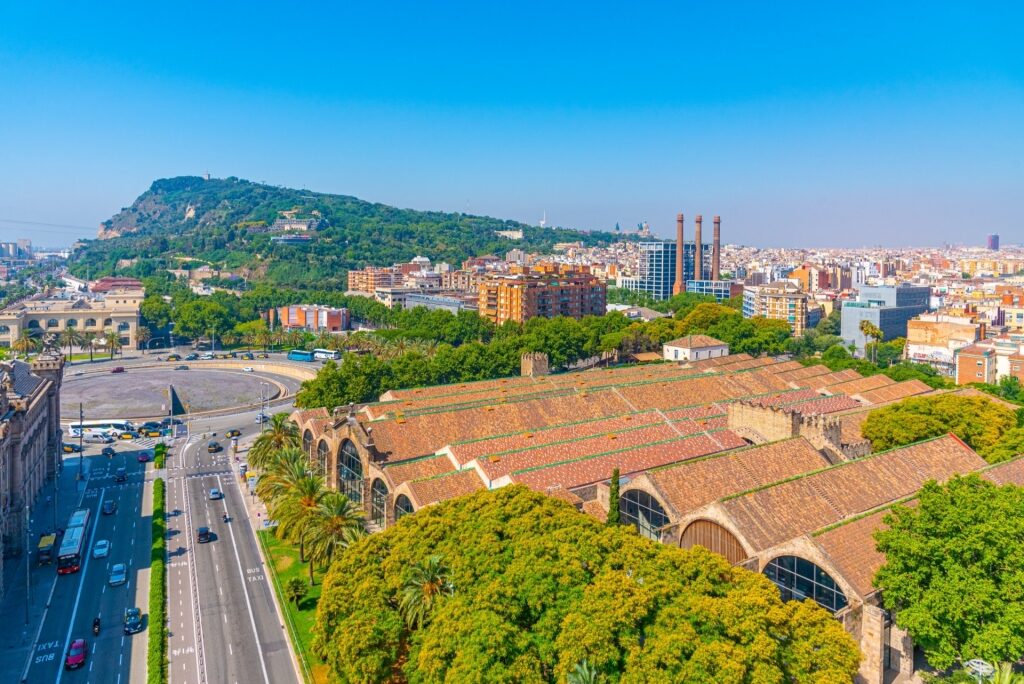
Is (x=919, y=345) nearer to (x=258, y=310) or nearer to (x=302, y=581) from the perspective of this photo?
(x=302, y=581)

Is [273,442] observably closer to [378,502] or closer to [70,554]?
[378,502]

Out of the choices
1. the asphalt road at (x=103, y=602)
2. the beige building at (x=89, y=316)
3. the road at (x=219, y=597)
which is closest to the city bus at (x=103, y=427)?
the road at (x=219, y=597)

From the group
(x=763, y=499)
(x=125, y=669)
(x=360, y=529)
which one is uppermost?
(x=763, y=499)

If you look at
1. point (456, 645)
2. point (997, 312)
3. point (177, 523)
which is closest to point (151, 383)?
point (177, 523)

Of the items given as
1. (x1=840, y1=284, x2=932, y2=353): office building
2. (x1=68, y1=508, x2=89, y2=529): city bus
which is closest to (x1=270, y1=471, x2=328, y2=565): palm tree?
(x1=68, y1=508, x2=89, y2=529): city bus

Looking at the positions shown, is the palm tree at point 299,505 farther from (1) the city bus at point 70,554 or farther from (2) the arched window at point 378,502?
(1) the city bus at point 70,554

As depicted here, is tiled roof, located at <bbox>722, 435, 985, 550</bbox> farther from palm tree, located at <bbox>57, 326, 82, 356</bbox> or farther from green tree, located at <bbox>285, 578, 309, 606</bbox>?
palm tree, located at <bbox>57, 326, 82, 356</bbox>
